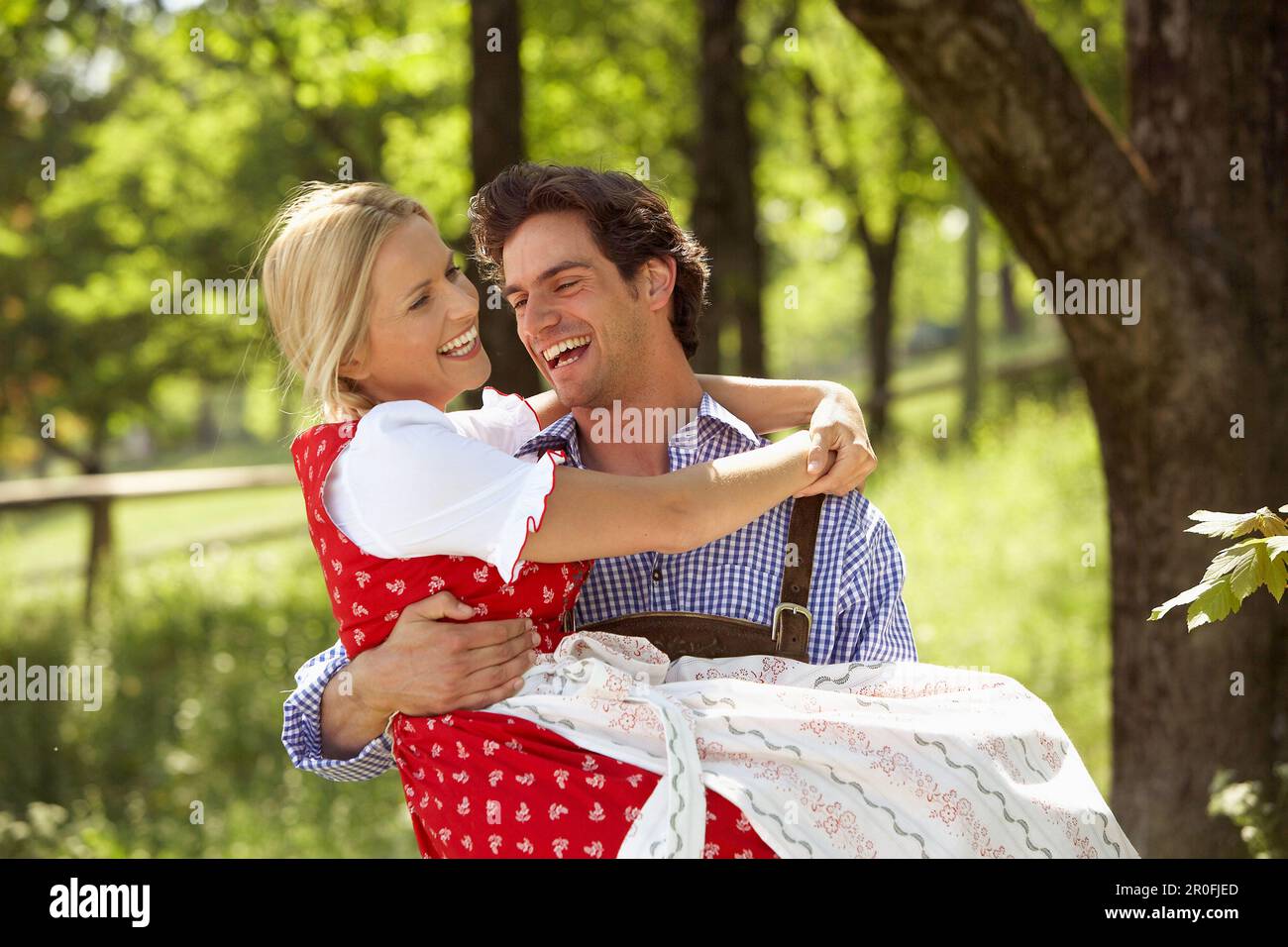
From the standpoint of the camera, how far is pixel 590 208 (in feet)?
10.6

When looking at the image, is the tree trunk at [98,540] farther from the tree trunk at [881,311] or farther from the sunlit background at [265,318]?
the tree trunk at [881,311]

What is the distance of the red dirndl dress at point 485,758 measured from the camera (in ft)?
8.19

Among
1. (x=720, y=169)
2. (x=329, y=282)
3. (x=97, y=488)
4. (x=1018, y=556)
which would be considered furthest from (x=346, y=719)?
(x=97, y=488)

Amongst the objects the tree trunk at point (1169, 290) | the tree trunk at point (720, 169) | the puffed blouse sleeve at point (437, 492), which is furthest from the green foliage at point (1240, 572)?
the tree trunk at point (720, 169)

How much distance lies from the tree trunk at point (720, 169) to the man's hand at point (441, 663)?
7276 millimetres

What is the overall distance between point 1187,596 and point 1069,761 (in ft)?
2.00

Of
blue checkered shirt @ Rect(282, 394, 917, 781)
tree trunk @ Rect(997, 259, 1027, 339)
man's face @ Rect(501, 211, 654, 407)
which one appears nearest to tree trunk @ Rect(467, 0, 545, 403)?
man's face @ Rect(501, 211, 654, 407)

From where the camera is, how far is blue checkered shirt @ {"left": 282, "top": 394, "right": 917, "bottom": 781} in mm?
2961

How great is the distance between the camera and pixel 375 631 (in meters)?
2.77

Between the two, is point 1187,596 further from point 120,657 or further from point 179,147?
point 179,147

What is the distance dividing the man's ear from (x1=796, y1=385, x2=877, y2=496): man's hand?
576 mm

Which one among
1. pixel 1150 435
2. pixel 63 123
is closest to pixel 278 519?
pixel 63 123

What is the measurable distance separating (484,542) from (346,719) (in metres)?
0.65

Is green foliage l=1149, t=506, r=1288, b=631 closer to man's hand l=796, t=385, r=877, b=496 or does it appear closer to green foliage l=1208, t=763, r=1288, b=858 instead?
man's hand l=796, t=385, r=877, b=496
